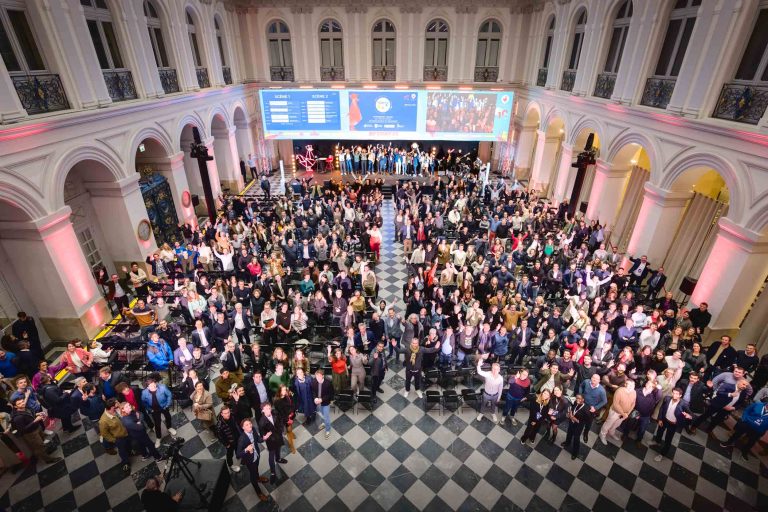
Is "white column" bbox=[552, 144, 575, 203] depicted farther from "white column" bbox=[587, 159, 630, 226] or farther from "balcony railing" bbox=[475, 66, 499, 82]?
"balcony railing" bbox=[475, 66, 499, 82]

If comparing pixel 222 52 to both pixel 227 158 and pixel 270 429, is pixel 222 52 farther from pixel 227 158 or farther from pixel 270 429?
pixel 270 429

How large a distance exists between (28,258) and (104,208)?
9.20ft

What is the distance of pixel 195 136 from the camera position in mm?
14523

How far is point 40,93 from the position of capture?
27.0ft

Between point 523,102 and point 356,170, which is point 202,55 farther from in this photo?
point 523,102

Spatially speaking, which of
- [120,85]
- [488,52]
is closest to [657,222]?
[488,52]

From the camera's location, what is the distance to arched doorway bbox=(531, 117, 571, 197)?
1772 cm

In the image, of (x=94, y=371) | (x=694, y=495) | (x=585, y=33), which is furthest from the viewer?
(x=585, y=33)

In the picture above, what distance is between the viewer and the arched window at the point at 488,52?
19.4 meters

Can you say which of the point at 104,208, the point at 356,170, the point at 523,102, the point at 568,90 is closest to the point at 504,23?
the point at 523,102

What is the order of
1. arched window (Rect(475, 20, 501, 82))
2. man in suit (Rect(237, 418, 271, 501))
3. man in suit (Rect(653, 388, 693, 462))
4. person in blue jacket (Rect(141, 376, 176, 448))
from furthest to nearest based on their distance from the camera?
1. arched window (Rect(475, 20, 501, 82))
2. person in blue jacket (Rect(141, 376, 176, 448))
3. man in suit (Rect(653, 388, 693, 462))
4. man in suit (Rect(237, 418, 271, 501))

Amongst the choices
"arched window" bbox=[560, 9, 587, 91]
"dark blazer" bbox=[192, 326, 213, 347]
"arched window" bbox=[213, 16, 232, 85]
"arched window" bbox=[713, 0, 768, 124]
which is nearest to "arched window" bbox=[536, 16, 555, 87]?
"arched window" bbox=[560, 9, 587, 91]

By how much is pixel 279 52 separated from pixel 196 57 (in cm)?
554

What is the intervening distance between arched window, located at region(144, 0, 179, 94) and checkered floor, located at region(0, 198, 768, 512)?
10.8 m
